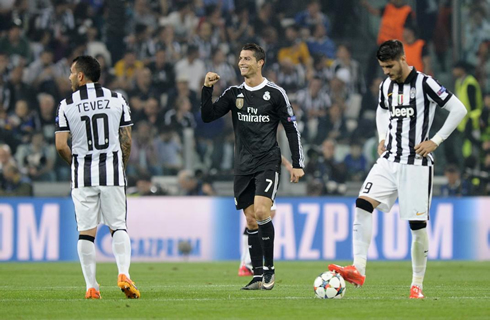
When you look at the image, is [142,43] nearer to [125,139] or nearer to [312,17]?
[312,17]

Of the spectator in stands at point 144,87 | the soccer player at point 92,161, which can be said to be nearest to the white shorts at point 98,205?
the soccer player at point 92,161

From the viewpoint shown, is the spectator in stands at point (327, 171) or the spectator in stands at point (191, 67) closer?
the spectator in stands at point (327, 171)

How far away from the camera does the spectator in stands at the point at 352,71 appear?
61.7 feet

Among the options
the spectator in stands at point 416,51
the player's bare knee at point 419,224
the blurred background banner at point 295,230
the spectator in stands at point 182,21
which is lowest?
the blurred background banner at point 295,230

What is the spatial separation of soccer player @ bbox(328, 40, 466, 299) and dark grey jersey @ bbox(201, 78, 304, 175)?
3.61 feet

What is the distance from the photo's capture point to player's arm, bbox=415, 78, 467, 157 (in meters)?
7.64

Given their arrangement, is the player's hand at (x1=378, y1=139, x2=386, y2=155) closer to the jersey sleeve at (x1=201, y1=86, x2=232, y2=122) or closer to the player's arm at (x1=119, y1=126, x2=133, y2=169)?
the jersey sleeve at (x1=201, y1=86, x2=232, y2=122)

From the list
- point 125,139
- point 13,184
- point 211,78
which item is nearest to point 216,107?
point 211,78

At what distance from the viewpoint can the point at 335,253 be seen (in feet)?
51.6

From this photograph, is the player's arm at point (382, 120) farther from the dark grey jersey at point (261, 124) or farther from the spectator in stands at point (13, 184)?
the spectator in stands at point (13, 184)

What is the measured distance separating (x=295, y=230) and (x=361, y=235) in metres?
7.69

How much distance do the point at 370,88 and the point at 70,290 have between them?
10.9m

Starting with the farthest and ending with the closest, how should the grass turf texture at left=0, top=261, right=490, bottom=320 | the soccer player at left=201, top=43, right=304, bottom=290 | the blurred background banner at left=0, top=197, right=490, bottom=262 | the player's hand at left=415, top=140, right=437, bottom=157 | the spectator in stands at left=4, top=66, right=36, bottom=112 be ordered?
1. the spectator in stands at left=4, top=66, right=36, bottom=112
2. the blurred background banner at left=0, top=197, right=490, bottom=262
3. the soccer player at left=201, top=43, right=304, bottom=290
4. the player's hand at left=415, top=140, right=437, bottom=157
5. the grass turf texture at left=0, top=261, right=490, bottom=320

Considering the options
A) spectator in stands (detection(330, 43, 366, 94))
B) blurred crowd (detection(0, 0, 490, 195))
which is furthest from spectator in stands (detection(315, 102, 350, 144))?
spectator in stands (detection(330, 43, 366, 94))
